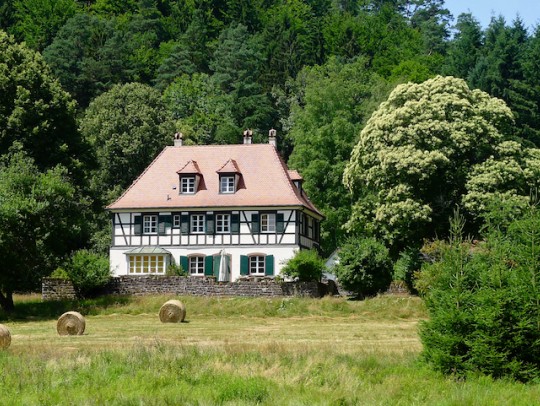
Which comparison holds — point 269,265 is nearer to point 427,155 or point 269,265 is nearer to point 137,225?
point 137,225

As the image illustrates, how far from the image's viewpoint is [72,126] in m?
62.1

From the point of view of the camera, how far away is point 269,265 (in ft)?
190

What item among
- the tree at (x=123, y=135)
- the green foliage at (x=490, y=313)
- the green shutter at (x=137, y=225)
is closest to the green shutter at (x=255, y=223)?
the green shutter at (x=137, y=225)

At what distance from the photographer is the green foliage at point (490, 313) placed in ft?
72.3

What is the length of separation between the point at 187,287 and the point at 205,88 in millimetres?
49127

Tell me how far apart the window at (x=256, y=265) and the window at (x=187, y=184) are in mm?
5615

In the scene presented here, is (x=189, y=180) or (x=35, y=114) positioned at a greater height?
(x=35, y=114)

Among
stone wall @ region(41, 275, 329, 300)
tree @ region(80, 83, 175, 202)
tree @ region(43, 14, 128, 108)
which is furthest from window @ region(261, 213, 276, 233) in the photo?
tree @ region(43, 14, 128, 108)

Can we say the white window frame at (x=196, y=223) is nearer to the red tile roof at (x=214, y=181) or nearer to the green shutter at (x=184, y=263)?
the red tile roof at (x=214, y=181)

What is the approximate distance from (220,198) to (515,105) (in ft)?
96.5

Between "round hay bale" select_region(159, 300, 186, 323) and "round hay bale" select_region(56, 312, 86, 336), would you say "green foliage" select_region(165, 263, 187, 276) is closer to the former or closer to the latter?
"round hay bale" select_region(159, 300, 186, 323)

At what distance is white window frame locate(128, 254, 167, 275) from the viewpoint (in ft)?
193

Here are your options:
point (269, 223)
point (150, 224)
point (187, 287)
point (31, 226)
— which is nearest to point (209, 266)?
point (269, 223)

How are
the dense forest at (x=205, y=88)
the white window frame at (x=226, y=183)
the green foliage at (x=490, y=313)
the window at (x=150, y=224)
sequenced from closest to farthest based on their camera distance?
the green foliage at (x=490, y=313), the dense forest at (x=205, y=88), the window at (x=150, y=224), the white window frame at (x=226, y=183)
